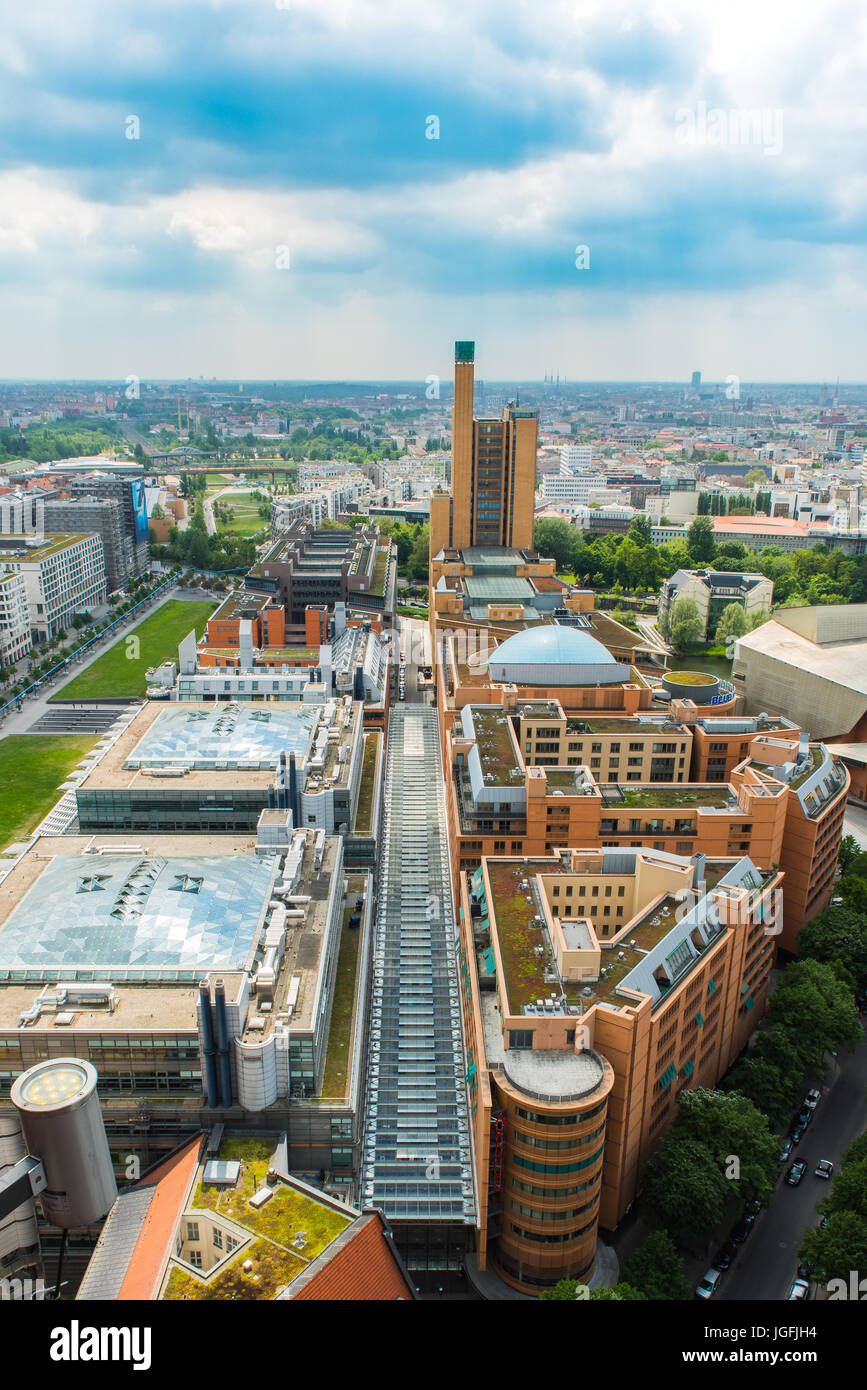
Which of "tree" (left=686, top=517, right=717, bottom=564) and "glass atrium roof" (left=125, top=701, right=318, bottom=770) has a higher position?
"tree" (left=686, top=517, right=717, bottom=564)

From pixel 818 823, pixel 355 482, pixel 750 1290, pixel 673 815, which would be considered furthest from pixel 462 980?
pixel 355 482

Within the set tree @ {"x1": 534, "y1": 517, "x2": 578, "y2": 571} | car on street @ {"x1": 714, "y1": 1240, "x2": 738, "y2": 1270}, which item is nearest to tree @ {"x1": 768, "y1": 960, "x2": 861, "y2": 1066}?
car on street @ {"x1": 714, "y1": 1240, "x2": 738, "y2": 1270}

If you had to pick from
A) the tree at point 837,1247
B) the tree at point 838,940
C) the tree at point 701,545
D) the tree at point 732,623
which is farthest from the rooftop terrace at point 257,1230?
the tree at point 701,545

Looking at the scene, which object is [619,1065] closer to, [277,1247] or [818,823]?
[277,1247]

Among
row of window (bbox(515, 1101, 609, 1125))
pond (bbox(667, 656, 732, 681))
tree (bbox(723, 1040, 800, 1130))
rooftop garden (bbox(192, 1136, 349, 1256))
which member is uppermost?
row of window (bbox(515, 1101, 609, 1125))

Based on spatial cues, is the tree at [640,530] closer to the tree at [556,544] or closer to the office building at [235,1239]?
the tree at [556,544]

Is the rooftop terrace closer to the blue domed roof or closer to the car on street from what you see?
the car on street

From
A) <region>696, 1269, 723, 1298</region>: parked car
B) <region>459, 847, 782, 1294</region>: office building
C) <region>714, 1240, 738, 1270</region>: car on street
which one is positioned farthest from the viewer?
<region>714, 1240, 738, 1270</region>: car on street
